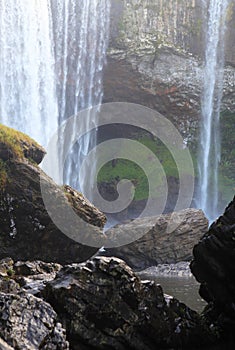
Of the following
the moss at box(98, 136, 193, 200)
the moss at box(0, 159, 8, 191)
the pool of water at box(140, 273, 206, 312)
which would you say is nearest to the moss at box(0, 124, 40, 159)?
the moss at box(0, 159, 8, 191)

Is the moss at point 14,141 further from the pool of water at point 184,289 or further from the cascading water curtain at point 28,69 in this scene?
the cascading water curtain at point 28,69

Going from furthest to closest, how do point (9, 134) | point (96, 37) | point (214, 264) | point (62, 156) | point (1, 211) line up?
point (96, 37)
point (62, 156)
point (9, 134)
point (1, 211)
point (214, 264)

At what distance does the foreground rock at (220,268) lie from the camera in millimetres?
10055

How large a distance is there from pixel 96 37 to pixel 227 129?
1636 centimetres

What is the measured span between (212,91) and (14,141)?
3341 cm

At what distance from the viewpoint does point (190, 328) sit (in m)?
9.98

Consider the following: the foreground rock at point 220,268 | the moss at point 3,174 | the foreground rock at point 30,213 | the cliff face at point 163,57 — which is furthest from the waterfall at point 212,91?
the foreground rock at point 220,268

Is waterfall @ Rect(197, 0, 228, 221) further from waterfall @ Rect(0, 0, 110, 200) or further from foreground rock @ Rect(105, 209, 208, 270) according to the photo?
foreground rock @ Rect(105, 209, 208, 270)

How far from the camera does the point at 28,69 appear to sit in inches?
1806

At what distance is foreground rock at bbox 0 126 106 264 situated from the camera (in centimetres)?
1884

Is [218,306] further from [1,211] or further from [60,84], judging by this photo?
[60,84]

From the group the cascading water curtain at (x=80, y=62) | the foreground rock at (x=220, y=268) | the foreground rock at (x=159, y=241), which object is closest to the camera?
the foreground rock at (x=220, y=268)

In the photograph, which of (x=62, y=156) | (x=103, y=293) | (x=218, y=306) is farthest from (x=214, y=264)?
(x=62, y=156)

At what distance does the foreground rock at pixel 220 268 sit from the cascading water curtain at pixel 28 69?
34.2 meters
